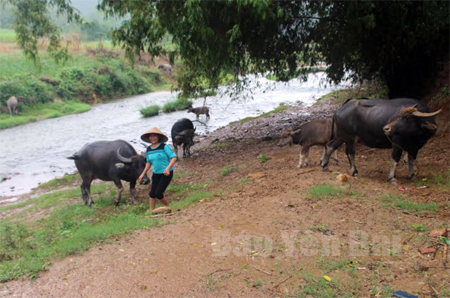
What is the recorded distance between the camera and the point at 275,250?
503 centimetres

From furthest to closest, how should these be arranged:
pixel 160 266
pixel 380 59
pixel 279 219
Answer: pixel 380 59 → pixel 279 219 → pixel 160 266

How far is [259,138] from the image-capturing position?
47.5 feet

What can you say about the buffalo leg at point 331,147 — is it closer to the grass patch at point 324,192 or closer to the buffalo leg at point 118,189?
the grass patch at point 324,192

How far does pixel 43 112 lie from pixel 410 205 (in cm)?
2505

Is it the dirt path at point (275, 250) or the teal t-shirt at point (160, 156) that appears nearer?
the dirt path at point (275, 250)

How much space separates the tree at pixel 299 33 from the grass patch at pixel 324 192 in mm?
3672

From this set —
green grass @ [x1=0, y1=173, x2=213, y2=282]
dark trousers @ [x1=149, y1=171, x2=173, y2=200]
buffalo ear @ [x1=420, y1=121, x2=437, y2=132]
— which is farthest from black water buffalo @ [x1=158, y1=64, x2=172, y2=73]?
buffalo ear @ [x1=420, y1=121, x2=437, y2=132]

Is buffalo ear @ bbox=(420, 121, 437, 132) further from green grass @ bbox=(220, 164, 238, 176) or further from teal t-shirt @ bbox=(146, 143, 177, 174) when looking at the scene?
green grass @ bbox=(220, 164, 238, 176)

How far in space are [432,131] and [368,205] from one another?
71.2 inches

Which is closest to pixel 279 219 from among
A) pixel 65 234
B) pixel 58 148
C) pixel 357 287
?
pixel 357 287

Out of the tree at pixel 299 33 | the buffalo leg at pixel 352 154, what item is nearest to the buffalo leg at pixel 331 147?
the buffalo leg at pixel 352 154

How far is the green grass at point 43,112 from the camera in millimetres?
23859

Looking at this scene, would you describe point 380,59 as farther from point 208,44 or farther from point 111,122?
point 111,122

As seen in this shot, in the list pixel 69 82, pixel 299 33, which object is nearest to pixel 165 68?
pixel 69 82
